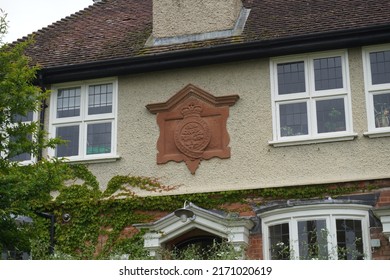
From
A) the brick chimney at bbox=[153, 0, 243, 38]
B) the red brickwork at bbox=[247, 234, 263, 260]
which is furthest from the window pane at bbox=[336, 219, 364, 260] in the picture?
the brick chimney at bbox=[153, 0, 243, 38]

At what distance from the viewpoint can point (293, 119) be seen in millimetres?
15820

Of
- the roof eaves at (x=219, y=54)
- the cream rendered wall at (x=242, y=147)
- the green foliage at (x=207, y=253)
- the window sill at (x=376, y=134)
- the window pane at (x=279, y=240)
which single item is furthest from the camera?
the roof eaves at (x=219, y=54)

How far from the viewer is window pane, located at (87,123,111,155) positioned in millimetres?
16938

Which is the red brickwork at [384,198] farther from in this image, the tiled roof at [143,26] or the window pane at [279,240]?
the tiled roof at [143,26]

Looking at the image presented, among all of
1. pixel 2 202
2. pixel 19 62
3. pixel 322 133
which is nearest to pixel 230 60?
pixel 322 133

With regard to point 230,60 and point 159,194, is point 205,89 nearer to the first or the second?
point 230,60

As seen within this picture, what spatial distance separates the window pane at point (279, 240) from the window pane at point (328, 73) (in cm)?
318

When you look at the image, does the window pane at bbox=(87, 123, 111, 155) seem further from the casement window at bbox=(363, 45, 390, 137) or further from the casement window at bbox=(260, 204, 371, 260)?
the casement window at bbox=(363, 45, 390, 137)

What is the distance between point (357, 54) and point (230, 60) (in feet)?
9.18

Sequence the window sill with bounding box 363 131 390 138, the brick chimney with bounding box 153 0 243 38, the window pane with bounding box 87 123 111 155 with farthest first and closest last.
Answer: the brick chimney with bounding box 153 0 243 38
the window pane with bounding box 87 123 111 155
the window sill with bounding box 363 131 390 138

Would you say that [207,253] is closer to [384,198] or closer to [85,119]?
[384,198]

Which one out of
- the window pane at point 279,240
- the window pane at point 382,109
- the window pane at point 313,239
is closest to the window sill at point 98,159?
the window pane at point 279,240

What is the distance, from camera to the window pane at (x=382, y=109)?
15.2m

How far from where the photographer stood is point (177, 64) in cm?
1677
